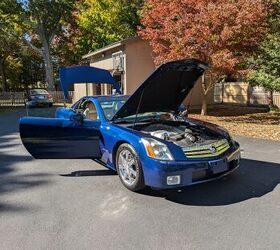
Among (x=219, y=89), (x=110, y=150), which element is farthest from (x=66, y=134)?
(x=219, y=89)

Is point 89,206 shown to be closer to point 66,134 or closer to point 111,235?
point 111,235

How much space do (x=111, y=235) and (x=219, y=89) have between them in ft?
81.4

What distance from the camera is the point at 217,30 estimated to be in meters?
14.3

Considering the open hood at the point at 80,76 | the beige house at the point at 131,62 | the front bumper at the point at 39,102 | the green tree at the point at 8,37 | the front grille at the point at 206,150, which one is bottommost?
the front bumper at the point at 39,102

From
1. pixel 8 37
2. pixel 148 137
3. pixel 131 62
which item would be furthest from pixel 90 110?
pixel 8 37

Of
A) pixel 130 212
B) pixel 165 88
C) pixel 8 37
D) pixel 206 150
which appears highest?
pixel 8 37

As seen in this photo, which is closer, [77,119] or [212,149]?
[212,149]

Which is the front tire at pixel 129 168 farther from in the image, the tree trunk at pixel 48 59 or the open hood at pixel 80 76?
the tree trunk at pixel 48 59

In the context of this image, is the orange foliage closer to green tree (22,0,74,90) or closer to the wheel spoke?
the wheel spoke

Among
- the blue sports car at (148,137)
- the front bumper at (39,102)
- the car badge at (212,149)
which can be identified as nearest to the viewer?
the blue sports car at (148,137)

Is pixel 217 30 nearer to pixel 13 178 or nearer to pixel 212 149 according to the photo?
pixel 212 149

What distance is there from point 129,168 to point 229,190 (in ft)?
4.89

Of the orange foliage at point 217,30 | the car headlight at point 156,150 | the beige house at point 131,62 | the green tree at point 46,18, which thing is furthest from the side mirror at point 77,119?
the green tree at point 46,18

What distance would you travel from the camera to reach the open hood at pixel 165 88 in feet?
18.7
